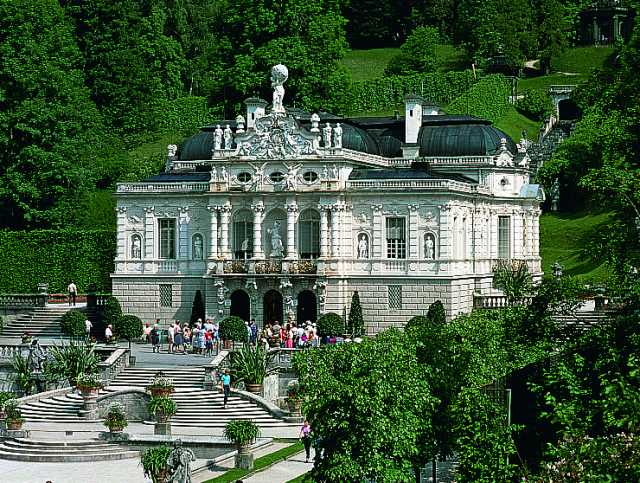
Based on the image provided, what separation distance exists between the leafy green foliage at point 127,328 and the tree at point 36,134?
15218 millimetres

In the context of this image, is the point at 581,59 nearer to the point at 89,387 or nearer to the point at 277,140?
the point at 277,140

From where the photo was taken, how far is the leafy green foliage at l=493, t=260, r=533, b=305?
207 ft

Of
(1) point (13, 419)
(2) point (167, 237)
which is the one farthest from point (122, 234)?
(1) point (13, 419)

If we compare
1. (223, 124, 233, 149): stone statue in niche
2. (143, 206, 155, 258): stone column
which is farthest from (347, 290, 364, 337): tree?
(143, 206, 155, 258): stone column

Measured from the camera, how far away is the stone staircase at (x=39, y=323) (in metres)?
67.2

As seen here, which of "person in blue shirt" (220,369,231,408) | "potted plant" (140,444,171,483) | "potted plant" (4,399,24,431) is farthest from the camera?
"person in blue shirt" (220,369,231,408)

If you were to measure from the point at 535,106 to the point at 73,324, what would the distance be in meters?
42.5

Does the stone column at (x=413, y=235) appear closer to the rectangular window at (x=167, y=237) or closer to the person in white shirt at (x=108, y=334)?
the rectangular window at (x=167, y=237)

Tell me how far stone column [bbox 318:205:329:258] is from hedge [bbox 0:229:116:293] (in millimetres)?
14430

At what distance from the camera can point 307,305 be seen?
6656 centimetres

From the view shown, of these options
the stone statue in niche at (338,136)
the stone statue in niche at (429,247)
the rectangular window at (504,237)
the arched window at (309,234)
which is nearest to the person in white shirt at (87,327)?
the arched window at (309,234)

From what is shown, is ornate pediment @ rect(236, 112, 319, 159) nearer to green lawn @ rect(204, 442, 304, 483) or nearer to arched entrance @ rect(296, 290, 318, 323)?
arched entrance @ rect(296, 290, 318, 323)

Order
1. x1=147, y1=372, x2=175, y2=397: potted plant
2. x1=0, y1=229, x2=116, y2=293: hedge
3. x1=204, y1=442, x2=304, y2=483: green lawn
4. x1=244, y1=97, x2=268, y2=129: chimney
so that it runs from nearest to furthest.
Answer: x1=204, y1=442, x2=304, y2=483: green lawn
x1=147, y1=372, x2=175, y2=397: potted plant
x1=244, y1=97, x2=268, y2=129: chimney
x1=0, y1=229, x2=116, y2=293: hedge

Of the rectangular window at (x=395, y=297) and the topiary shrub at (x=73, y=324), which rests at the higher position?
the rectangular window at (x=395, y=297)
